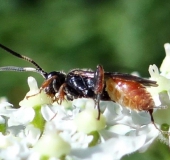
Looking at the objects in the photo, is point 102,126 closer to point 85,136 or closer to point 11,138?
point 85,136

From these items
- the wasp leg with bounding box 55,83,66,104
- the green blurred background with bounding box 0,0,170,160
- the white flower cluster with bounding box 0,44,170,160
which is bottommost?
the white flower cluster with bounding box 0,44,170,160

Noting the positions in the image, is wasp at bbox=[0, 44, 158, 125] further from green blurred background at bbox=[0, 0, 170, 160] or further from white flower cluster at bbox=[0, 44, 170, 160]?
green blurred background at bbox=[0, 0, 170, 160]

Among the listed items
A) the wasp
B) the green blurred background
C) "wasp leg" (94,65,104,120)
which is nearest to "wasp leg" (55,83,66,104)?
the wasp

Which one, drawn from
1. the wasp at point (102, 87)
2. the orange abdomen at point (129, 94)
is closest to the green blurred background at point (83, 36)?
the wasp at point (102, 87)

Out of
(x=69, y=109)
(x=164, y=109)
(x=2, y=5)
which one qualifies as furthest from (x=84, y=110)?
Answer: (x=2, y=5)

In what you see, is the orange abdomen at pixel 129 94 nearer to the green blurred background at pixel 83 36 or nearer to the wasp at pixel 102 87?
the wasp at pixel 102 87
